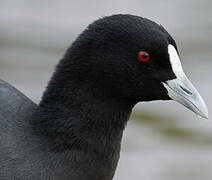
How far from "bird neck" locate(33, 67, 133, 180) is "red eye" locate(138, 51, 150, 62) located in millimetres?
323

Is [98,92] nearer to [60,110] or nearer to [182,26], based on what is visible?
[60,110]

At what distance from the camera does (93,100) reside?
595 cm

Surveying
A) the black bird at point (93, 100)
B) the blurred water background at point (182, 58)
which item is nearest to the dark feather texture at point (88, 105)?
the black bird at point (93, 100)

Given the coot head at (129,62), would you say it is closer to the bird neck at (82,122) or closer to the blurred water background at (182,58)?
the bird neck at (82,122)

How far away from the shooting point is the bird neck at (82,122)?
5957mm

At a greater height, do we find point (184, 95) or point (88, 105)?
point (184, 95)

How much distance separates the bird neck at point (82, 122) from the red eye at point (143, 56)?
0.32m

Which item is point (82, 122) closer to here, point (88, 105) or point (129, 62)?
point (88, 105)

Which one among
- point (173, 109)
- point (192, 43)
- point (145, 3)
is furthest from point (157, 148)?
point (145, 3)

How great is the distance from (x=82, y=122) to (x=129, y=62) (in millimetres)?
467

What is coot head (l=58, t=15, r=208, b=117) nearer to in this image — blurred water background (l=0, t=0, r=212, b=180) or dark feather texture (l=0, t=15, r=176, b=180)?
dark feather texture (l=0, t=15, r=176, b=180)

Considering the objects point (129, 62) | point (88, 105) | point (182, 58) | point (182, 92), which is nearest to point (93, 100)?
point (88, 105)

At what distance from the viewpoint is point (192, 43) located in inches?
417

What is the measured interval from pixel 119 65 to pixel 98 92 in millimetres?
208
